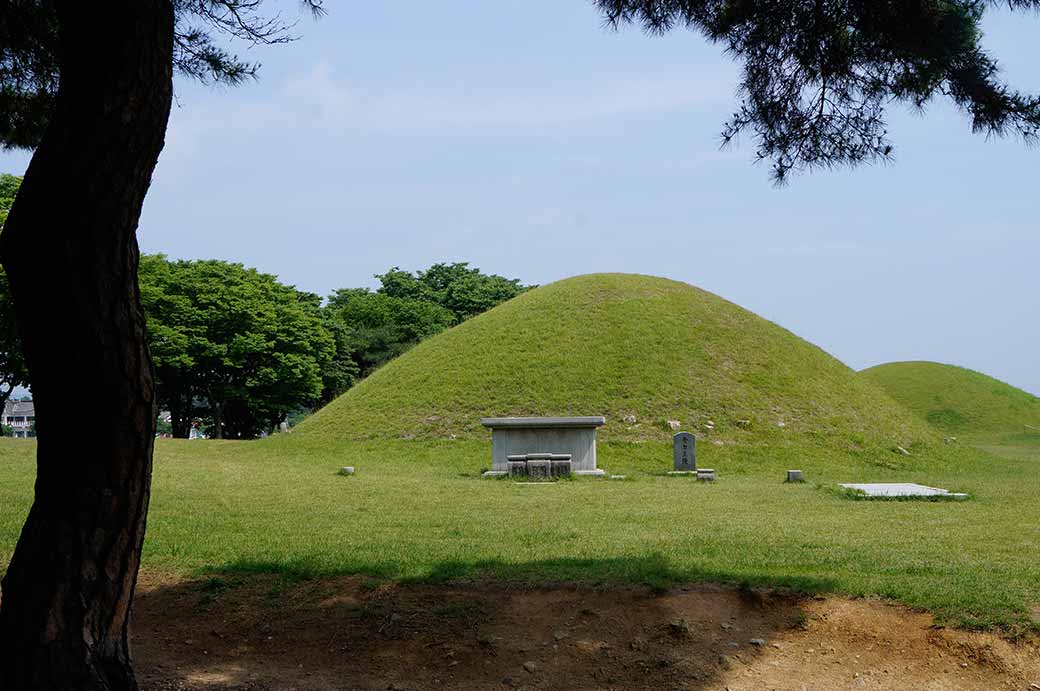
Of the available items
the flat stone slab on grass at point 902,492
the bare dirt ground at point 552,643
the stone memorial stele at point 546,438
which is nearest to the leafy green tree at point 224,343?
the stone memorial stele at point 546,438

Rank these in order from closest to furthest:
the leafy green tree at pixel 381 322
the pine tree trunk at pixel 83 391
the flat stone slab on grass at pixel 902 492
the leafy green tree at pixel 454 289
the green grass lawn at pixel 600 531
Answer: the pine tree trunk at pixel 83 391
the green grass lawn at pixel 600 531
the flat stone slab on grass at pixel 902 492
the leafy green tree at pixel 381 322
the leafy green tree at pixel 454 289

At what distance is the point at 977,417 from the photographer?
155 feet

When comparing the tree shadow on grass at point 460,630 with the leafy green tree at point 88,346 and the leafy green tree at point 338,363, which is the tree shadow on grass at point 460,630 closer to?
the leafy green tree at point 88,346

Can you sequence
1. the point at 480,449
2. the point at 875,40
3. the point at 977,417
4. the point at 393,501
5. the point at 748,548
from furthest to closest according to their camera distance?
the point at 977,417 → the point at 480,449 → the point at 393,501 → the point at 748,548 → the point at 875,40

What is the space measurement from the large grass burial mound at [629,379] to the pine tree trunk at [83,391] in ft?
71.8

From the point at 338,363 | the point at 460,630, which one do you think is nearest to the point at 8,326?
the point at 338,363

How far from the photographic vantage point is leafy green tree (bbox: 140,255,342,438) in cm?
3766

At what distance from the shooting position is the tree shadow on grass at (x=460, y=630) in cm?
499

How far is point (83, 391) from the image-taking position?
11.3ft

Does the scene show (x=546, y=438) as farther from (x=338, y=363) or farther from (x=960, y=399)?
(x=960, y=399)

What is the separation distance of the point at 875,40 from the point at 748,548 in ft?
15.1

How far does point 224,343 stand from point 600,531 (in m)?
32.7

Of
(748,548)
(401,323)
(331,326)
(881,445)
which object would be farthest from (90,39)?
(401,323)

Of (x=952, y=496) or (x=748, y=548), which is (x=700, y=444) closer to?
(x=952, y=496)
